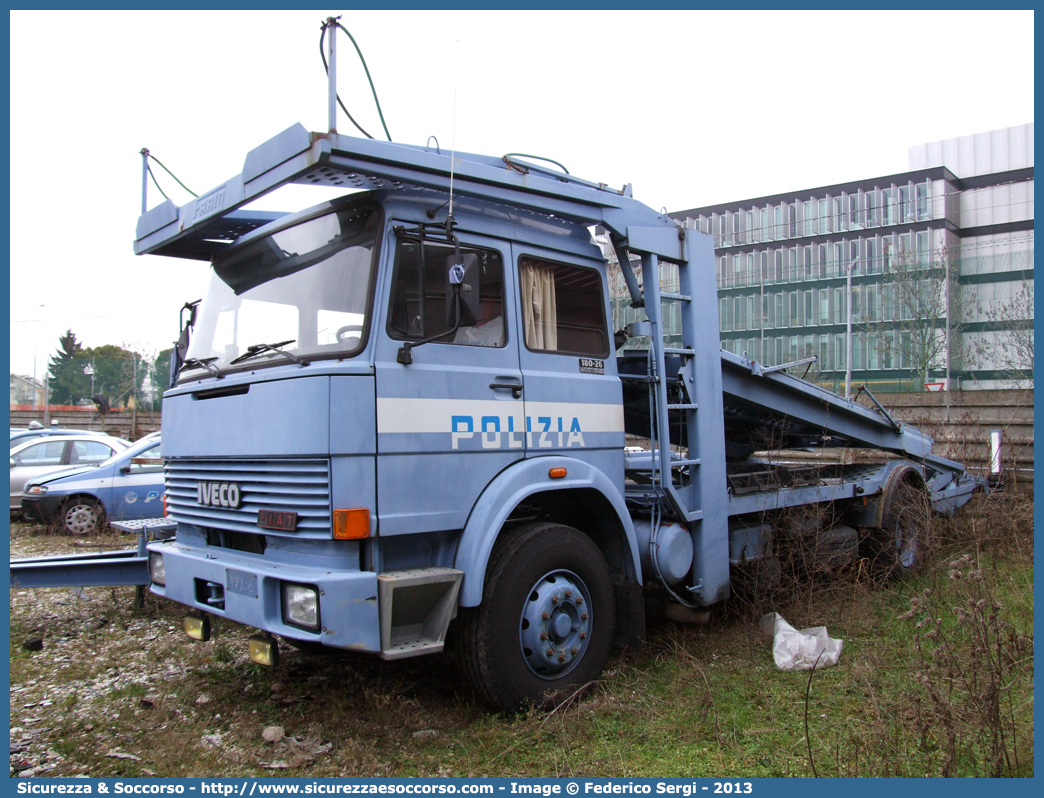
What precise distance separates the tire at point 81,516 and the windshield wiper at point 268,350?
7920 mm

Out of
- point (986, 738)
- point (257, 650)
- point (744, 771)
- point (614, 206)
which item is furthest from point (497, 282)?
point (986, 738)

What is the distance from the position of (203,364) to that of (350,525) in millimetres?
1669

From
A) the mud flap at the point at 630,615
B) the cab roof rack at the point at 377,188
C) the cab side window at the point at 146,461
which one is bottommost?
the mud flap at the point at 630,615

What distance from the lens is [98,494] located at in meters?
10.8

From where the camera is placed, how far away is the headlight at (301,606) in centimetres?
360

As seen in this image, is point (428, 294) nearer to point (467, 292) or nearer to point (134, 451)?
point (467, 292)

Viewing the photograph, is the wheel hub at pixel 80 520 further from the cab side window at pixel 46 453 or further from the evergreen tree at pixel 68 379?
the evergreen tree at pixel 68 379

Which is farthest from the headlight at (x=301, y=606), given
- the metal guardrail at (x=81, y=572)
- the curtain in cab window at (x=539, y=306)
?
the metal guardrail at (x=81, y=572)

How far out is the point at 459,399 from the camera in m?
4.17

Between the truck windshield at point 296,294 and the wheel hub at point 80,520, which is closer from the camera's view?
the truck windshield at point 296,294

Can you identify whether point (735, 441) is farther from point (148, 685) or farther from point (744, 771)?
point (148, 685)

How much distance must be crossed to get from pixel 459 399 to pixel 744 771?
229cm

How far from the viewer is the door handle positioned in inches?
171

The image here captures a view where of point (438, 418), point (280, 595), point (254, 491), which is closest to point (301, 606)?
point (280, 595)
